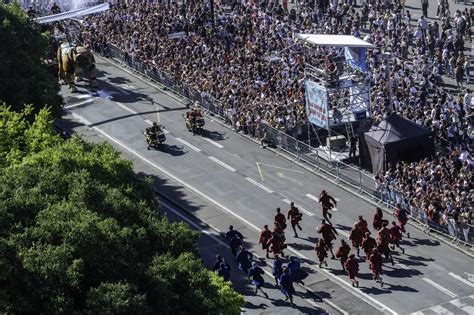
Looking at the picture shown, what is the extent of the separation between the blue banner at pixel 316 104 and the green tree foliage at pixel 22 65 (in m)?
11.9

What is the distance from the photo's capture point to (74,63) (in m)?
59.6

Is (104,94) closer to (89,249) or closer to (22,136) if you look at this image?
(22,136)

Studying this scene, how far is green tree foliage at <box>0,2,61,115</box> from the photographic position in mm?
46656

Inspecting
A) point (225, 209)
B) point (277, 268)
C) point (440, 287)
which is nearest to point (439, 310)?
point (440, 287)

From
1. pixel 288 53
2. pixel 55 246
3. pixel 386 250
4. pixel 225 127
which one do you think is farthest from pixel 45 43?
pixel 55 246

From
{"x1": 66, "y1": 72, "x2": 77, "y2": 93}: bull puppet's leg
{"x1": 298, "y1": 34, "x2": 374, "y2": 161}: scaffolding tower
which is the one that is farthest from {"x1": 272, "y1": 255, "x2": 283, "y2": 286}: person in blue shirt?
{"x1": 66, "y1": 72, "x2": 77, "y2": 93}: bull puppet's leg

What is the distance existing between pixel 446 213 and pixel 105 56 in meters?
29.9

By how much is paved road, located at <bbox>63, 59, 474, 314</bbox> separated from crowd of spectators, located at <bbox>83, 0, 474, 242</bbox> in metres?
1.80

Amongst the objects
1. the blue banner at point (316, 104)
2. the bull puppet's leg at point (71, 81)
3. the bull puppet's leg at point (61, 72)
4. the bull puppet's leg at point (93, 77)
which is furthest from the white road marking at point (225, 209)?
the blue banner at point (316, 104)

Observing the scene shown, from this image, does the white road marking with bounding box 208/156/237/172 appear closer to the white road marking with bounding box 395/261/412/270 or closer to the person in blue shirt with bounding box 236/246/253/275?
the person in blue shirt with bounding box 236/246/253/275

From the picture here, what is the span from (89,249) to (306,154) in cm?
2496

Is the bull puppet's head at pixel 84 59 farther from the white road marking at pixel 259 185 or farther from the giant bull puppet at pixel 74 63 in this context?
the white road marking at pixel 259 185

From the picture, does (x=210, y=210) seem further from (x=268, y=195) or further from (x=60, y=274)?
(x=60, y=274)

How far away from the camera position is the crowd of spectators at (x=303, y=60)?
149 feet
